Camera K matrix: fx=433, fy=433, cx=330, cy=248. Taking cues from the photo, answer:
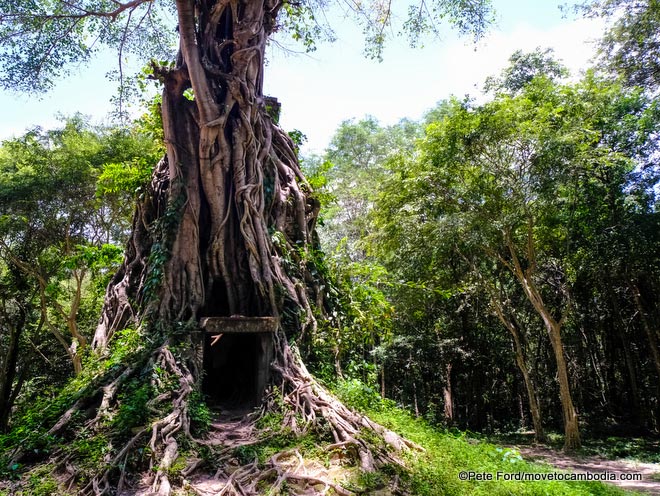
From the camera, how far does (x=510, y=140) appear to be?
8352 millimetres

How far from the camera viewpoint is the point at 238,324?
5.12 metres

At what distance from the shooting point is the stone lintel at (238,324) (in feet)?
16.7

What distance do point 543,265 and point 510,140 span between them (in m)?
→ 4.82

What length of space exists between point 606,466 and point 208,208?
788 centimetres

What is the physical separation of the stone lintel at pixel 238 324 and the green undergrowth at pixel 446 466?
111 cm

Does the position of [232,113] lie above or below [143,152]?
below

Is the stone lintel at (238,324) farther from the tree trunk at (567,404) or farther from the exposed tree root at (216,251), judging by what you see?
the tree trunk at (567,404)

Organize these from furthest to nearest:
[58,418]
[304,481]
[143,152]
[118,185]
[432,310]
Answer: [432,310] → [143,152] → [118,185] → [58,418] → [304,481]

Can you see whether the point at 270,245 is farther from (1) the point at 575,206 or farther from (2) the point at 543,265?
(2) the point at 543,265

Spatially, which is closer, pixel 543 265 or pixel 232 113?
pixel 232 113

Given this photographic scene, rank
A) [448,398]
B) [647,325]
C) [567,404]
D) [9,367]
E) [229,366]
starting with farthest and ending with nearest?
[448,398]
[9,367]
[647,325]
[567,404]
[229,366]

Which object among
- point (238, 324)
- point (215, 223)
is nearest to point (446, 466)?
point (238, 324)

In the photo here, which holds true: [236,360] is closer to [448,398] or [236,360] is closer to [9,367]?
[448,398]

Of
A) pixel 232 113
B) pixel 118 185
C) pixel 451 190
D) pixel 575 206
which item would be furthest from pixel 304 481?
pixel 575 206
